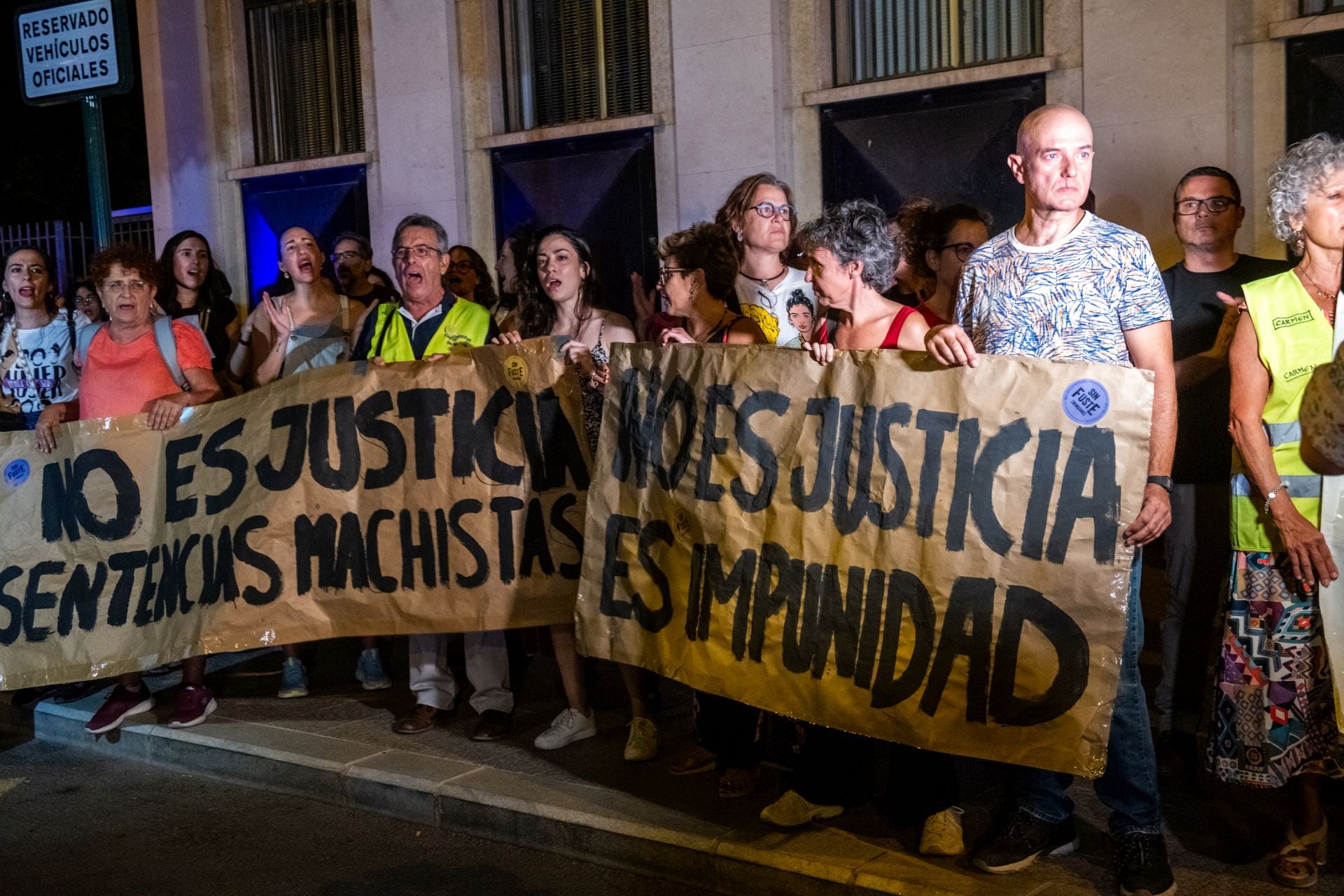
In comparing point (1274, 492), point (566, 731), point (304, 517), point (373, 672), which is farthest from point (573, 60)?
point (1274, 492)

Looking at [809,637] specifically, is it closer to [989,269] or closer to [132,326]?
[989,269]

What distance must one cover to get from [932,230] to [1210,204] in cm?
109

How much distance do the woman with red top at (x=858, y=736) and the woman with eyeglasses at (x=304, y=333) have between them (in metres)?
2.86

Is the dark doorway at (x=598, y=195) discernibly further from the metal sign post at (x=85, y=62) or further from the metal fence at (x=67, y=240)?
the metal fence at (x=67, y=240)

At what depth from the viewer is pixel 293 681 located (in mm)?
6746

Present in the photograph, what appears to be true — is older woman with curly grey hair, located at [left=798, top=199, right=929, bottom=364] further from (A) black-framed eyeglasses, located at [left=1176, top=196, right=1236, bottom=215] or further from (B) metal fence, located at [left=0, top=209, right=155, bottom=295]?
(B) metal fence, located at [left=0, top=209, right=155, bottom=295]

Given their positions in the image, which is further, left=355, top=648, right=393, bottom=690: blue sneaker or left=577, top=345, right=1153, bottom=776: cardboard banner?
left=355, top=648, right=393, bottom=690: blue sneaker

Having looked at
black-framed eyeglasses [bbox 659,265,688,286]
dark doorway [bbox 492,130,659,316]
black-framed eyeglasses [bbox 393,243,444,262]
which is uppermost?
dark doorway [bbox 492,130,659,316]

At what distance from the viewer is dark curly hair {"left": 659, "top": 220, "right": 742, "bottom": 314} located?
521cm

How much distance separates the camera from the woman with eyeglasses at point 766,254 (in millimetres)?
5496

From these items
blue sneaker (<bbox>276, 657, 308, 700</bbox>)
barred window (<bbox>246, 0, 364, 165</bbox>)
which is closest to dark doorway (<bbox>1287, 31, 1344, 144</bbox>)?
blue sneaker (<bbox>276, 657, 308, 700</bbox>)

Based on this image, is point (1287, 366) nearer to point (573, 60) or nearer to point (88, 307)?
point (573, 60)

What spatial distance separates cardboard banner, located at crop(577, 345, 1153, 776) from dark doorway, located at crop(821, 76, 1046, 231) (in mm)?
3770

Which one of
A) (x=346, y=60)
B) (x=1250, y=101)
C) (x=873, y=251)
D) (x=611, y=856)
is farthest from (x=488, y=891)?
(x=346, y=60)
